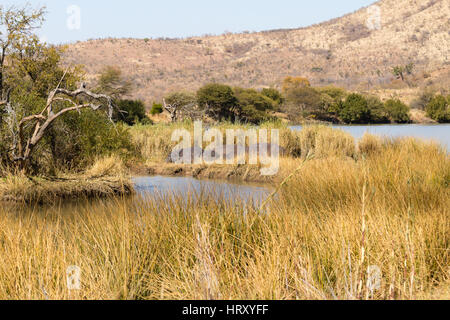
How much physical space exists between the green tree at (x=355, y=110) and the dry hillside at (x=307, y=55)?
21662 millimetres

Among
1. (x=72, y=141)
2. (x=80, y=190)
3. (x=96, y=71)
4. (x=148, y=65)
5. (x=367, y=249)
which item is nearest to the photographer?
(x=367, y=249)

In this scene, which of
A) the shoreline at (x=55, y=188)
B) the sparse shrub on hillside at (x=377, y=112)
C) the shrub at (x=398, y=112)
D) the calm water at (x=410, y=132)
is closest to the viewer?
the shoreline at (x=55, y=188)

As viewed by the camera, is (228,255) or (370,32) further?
(370,32)

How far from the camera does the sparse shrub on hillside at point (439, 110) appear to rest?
115 ft

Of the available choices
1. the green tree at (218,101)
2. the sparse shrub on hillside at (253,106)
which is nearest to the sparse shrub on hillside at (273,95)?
the sparse shrub on hillside at (253,106)

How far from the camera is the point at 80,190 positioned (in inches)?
333

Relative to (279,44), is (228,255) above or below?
below

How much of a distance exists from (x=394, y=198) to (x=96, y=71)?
218 ft

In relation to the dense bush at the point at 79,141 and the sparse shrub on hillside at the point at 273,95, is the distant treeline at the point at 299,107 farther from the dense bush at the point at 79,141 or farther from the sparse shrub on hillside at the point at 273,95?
the dense bush at the point at 79,141

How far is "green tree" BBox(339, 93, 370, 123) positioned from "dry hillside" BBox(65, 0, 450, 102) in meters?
21.7

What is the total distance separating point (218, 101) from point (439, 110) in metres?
17.0

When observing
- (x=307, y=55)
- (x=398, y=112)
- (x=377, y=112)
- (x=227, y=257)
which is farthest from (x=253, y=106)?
(x=307, y=55)

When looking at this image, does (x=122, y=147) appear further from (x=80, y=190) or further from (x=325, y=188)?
(x=325, y=188)

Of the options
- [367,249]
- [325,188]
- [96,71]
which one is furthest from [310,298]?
[96,71]
